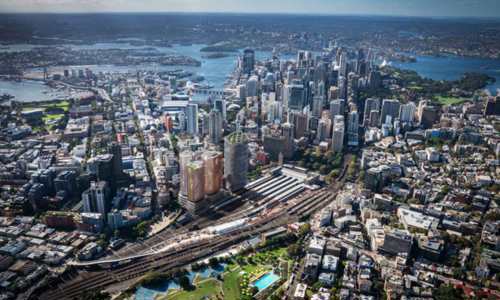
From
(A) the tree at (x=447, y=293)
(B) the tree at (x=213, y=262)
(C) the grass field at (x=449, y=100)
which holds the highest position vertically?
(C) the grass field at (x=449, y=100)

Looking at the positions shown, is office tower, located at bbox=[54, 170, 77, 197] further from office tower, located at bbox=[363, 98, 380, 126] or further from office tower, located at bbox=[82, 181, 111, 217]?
office tower, located at bbox=[363, 98, 380, 126]

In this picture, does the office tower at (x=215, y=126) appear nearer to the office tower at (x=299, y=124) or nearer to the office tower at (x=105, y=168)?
the office tower at (x=299, y=124)

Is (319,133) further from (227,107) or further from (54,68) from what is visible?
(54,68)

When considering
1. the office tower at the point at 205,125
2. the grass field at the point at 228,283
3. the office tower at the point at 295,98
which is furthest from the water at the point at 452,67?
the grass field at the point at 228,283

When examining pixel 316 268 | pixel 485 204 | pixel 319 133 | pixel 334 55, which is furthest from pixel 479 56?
pixel 316 268

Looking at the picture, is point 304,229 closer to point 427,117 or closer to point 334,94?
point 427,117

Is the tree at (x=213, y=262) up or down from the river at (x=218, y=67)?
down

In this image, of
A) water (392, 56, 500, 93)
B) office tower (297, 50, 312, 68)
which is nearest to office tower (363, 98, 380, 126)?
Answer: office tower (297, 50, 312, 68)
